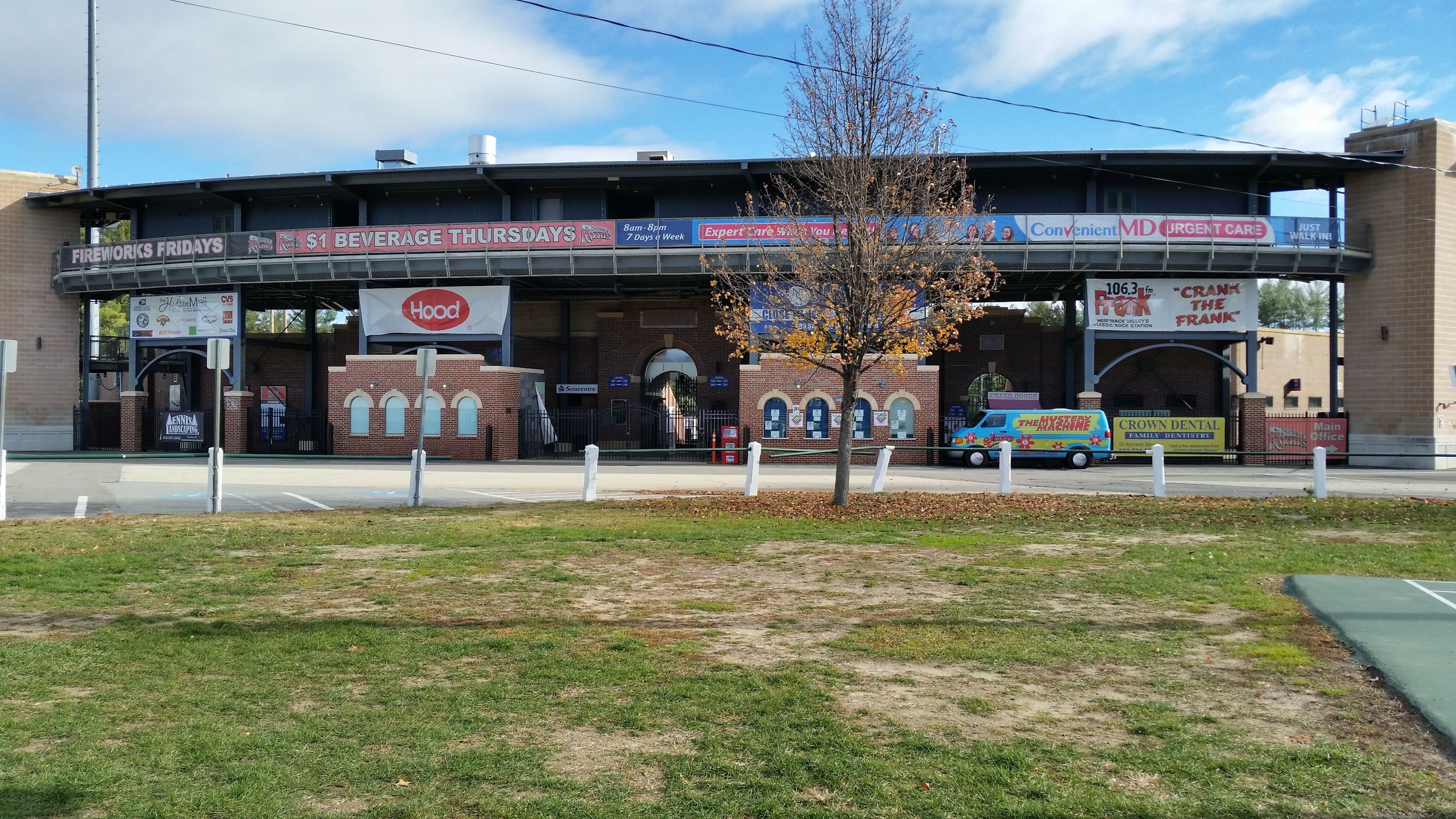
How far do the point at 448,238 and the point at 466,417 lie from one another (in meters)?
6.31

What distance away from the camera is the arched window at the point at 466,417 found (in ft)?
110

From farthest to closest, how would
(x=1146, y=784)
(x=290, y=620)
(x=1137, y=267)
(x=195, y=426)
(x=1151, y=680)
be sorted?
(x=195, y=426) → (x=1137, y=267) → (x=290, y=620) → (x=1151, y=680) → (x=1146, y=784)

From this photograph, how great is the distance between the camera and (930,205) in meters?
15.9

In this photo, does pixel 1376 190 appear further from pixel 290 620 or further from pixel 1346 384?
pixel 290 620

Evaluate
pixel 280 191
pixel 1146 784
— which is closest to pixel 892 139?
pixel 1146 784

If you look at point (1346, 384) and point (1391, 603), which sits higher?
point (1346, 384)

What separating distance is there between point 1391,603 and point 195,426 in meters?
39.5

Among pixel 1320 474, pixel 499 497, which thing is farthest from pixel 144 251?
pixel 1320 474

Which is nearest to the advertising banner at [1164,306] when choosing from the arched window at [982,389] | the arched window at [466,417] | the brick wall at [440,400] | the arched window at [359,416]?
the arched window at [982,389]

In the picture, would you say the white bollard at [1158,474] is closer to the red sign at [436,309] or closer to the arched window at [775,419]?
the arched window at [775,419]

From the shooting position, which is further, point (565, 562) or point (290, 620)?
point (565, 562)

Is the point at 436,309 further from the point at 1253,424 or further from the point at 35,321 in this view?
the point at 1253,424

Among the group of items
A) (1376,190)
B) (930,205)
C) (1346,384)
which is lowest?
(1346,384)

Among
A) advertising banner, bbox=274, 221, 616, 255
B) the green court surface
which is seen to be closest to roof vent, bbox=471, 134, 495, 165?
advertising banner, bbox=274, 221, 616, 255
